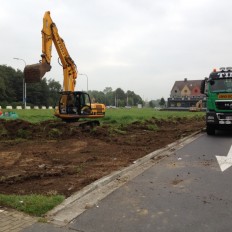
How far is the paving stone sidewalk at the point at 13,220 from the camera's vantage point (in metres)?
4.65

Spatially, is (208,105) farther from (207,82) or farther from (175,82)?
(175,82)

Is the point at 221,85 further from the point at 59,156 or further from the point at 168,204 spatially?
the point at 168,204

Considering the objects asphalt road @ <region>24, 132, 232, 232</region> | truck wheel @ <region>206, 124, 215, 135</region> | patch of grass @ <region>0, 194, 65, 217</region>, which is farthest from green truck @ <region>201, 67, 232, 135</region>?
patch of grass @ <region>0, 194, 65, 217</region>

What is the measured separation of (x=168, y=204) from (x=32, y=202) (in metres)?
2.24

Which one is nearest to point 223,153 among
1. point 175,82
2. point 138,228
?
point 138,228

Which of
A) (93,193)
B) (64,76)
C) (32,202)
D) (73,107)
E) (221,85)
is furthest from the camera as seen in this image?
(64,76)

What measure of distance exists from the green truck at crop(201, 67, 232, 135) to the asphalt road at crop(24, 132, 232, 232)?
7.35m

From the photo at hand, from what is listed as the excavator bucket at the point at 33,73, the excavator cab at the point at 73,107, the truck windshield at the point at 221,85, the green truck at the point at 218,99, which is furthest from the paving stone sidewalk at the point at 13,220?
the excavator cab at the point at 73,107

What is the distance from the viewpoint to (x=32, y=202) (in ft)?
18.2

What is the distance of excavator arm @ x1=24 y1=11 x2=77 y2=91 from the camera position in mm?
16438

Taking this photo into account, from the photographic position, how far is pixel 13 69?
11256 centimetres

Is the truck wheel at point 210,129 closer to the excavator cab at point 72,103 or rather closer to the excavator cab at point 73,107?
the excavator cab at point 73,107

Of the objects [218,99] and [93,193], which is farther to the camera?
[218,99]

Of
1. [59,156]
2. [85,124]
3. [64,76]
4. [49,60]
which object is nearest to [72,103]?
[85,124]
